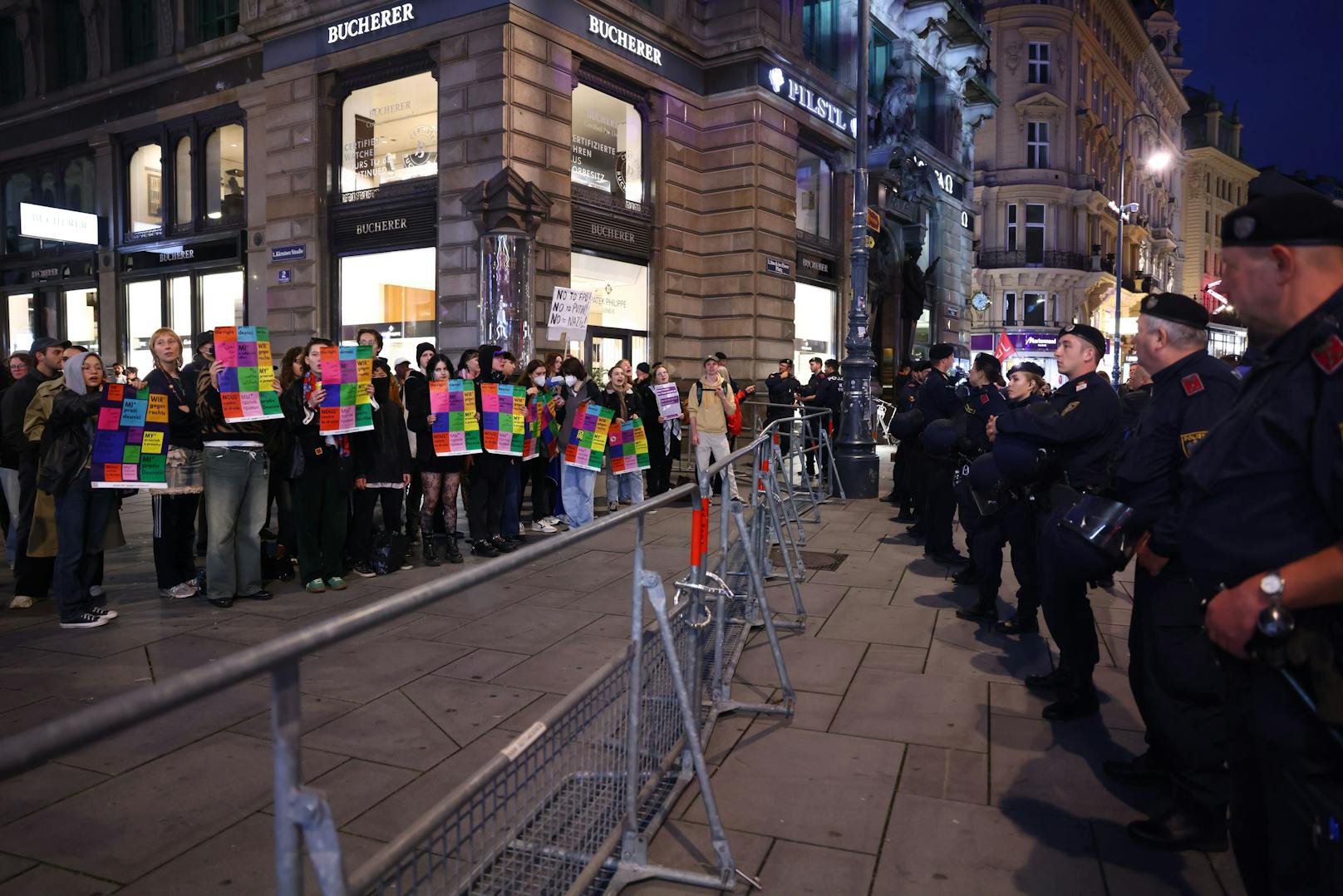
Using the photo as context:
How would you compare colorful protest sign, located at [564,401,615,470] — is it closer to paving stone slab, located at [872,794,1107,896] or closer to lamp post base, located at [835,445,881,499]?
lamp post base, located at [835,445,881,499]

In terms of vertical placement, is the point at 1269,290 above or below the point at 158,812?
above

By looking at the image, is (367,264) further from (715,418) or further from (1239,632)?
(1239,632)

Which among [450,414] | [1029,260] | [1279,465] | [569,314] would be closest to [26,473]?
[450,414]

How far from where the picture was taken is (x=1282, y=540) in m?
2.34

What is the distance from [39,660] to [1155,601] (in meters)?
6.32

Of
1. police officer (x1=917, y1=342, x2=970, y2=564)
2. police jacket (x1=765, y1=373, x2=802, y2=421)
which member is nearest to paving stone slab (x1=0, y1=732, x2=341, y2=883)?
police officer (x1=917, y1=342, x2=970, y2=564)

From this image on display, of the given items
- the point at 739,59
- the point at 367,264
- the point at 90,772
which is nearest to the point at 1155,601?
the point at 90,772

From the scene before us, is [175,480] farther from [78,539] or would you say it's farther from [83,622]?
[83,622]

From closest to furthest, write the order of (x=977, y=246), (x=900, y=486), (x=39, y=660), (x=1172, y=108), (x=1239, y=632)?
(x=1239, y=632)
(x=39, y=660)
(x=900, y=486)
(x=977, y=246)
(x=1172, y=108)

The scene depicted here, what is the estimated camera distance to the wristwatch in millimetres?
2199

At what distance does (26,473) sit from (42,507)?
0.33m

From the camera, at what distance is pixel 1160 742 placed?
3.77 meters

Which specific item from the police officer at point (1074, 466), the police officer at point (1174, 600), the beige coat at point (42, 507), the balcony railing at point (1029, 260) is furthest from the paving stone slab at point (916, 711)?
the balcony railing at point (1029, 260)

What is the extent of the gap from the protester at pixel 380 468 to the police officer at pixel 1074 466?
5339 millimetres
